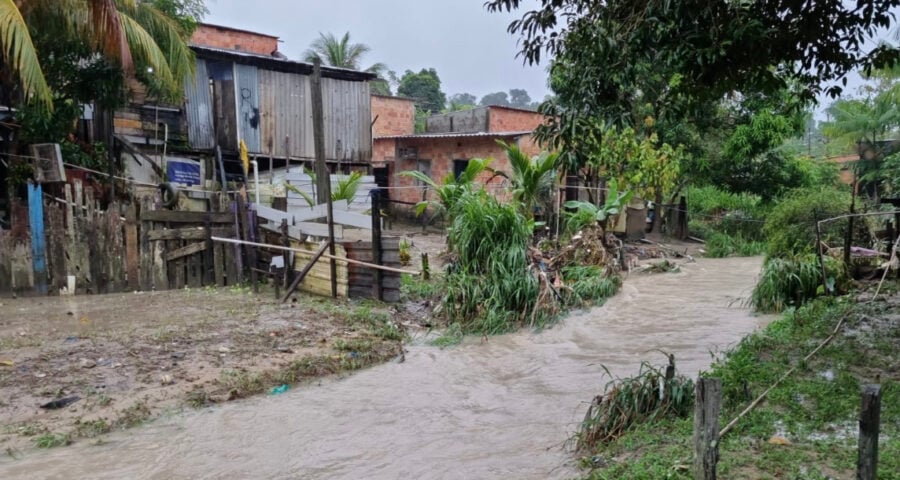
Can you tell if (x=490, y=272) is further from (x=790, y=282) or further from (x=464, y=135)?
(x=464, y=135)

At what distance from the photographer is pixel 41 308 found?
8508 mm

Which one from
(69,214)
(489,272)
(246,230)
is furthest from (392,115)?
(69,214)

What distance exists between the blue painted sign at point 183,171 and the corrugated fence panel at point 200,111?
526 mm

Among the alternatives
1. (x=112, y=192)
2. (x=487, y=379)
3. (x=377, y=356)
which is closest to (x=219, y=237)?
(x=112, y=192)

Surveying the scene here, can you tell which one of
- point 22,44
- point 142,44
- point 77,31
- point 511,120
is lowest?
point 22,44

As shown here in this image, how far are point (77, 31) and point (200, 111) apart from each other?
5.86 meters

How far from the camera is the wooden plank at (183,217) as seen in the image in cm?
971

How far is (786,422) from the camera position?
4.50 metres

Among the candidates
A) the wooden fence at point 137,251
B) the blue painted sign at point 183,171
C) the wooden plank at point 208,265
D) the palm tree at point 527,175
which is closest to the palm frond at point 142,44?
the wooden fence at point 137,251

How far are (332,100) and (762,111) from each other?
11.6m

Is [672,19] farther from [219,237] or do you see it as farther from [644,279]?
[644,279]

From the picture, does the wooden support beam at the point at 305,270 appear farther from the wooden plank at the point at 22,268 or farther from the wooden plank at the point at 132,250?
the wooden plank at the point at 22,268

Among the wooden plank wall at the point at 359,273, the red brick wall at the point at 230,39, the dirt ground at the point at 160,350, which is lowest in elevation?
the dirt ground at the point at 160,350

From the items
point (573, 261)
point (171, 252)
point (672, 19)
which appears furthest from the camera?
point (573, 261)
